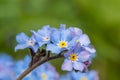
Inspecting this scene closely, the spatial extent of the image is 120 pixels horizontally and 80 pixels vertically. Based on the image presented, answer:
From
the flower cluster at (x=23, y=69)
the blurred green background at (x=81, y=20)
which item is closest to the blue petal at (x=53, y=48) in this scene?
the flower cluster at (x=23, y=69)

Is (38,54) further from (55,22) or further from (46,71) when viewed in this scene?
(55,22)

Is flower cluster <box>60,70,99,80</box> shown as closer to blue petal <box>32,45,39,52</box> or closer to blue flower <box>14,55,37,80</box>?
blue flower <box>14,55,37,80</box>

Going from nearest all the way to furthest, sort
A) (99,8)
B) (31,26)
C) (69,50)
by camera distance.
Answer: (69,50)
(31,26)
(99,8)

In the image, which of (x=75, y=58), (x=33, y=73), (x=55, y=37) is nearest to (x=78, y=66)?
(x=75, y=58)

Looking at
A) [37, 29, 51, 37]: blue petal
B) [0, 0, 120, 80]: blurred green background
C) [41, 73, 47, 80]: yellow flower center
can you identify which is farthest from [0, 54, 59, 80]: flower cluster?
[0, 0, 120, 80]: blurred green background

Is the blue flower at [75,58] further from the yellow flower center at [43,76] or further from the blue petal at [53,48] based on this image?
the yellow flower center at [43,76]

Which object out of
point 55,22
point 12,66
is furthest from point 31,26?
point 12,66
